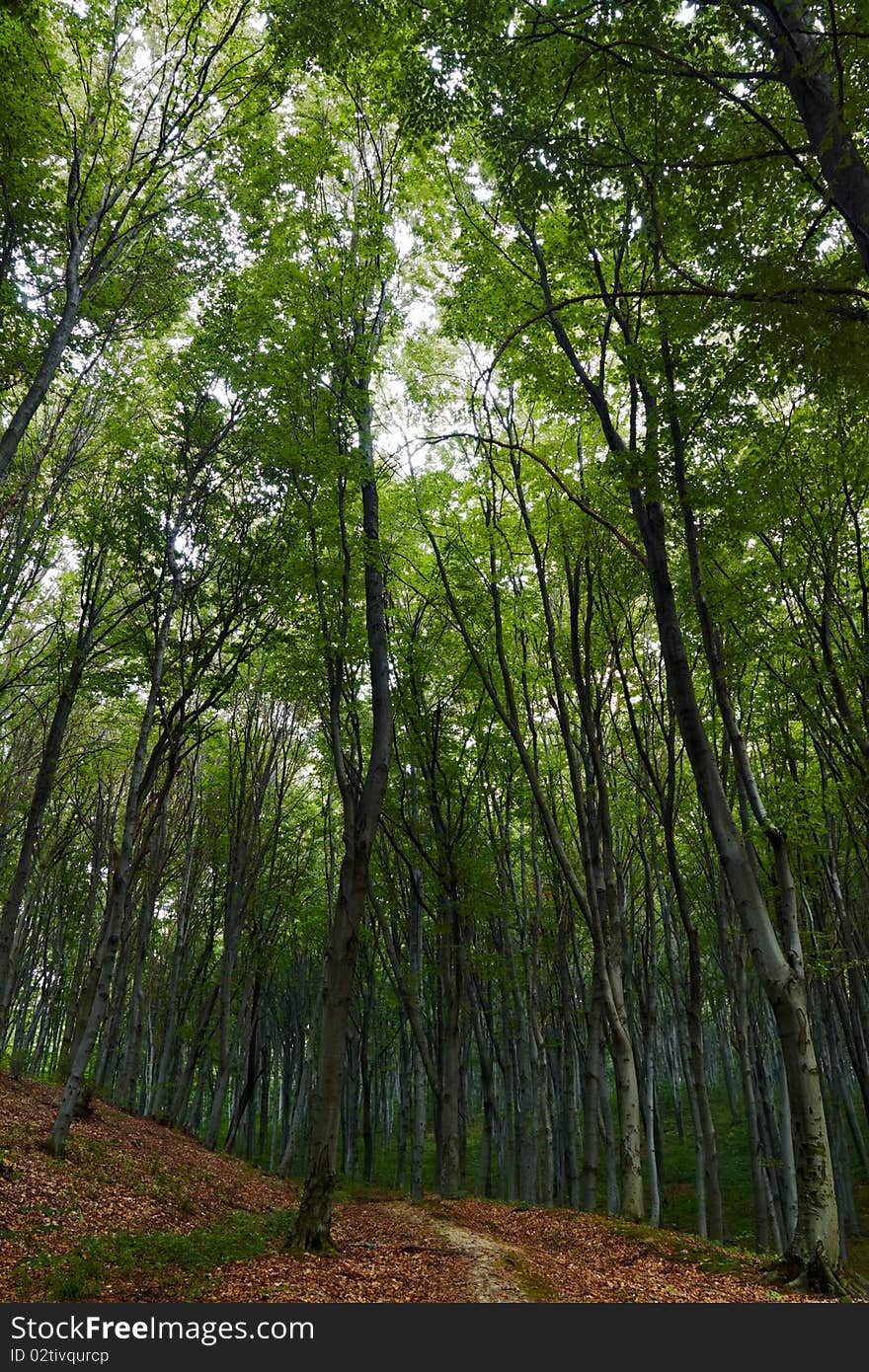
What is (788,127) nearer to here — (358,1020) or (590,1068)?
(590,1068)

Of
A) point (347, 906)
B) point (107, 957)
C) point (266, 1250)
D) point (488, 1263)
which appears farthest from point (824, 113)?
point (107, 957)

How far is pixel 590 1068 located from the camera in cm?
1232

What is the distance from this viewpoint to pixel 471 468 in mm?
13617

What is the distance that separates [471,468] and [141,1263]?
40.0 feet

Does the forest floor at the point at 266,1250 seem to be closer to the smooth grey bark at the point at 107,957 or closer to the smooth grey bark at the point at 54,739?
the smooth grey bark at the point at 107,957

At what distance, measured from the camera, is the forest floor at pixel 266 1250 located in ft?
19.3

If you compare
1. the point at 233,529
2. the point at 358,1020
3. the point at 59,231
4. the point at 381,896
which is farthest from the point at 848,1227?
the point at 59,231

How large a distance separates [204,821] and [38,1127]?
9794 millimetres

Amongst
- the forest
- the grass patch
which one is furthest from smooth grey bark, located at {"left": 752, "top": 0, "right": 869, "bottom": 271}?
the grass patch

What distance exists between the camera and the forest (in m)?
6.39

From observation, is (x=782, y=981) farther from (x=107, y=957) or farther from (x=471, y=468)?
(x=471, y=468)

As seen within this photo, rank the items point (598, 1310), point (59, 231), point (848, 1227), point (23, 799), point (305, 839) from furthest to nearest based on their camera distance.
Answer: point (305, 839) → point (23, 799) → point (848, 1227) → point (59, 231) → point (598, 1310)

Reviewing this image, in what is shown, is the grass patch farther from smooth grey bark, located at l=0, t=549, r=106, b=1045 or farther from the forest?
smooth grey bark, located at l=0, t=549, r=106, b=1045

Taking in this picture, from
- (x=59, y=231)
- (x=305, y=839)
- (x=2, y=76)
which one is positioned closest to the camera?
(x=2, y=76)
